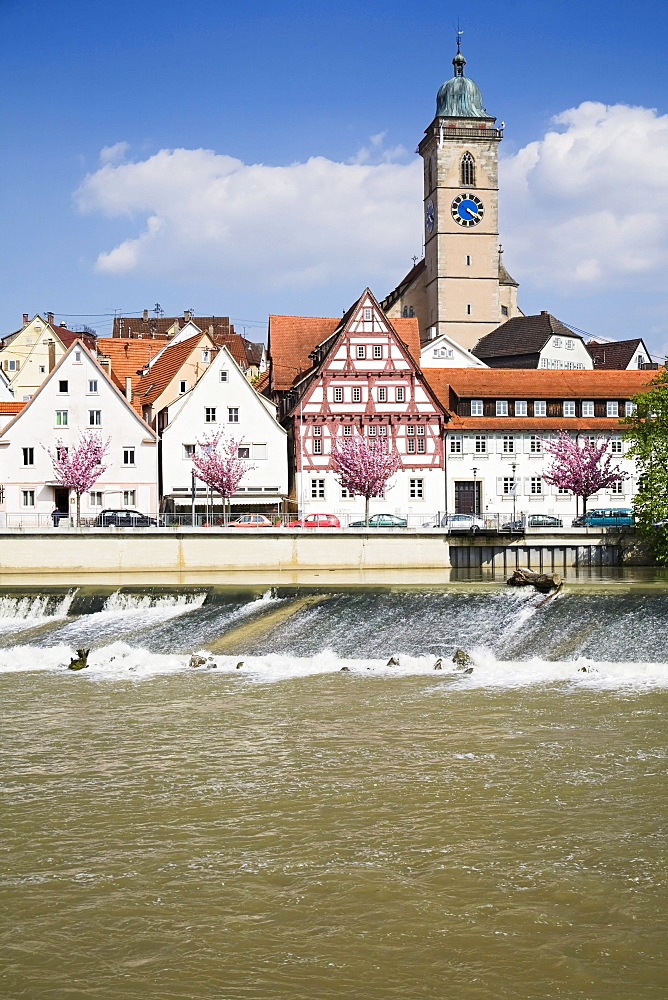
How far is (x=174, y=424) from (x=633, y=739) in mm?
46269

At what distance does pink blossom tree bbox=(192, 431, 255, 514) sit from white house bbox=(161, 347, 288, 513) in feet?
1.31

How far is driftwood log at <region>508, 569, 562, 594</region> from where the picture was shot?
3616 centimetres

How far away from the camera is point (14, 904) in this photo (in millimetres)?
12703

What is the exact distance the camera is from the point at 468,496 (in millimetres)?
67250

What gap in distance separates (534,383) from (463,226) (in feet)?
84.8

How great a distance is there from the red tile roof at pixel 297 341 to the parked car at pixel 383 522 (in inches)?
604

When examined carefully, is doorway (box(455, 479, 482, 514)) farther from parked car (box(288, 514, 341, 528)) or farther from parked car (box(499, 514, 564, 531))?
parked car (box(288, 514, 341, 528))

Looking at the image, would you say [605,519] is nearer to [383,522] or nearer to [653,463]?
[653,463]

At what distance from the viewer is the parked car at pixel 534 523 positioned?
53.7 meters

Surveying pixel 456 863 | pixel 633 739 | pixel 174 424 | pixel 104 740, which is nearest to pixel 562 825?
pixel 456 863

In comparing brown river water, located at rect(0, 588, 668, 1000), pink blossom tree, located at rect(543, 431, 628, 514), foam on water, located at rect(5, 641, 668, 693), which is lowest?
brown river water, located at rect(0, 588, 668, 1000)

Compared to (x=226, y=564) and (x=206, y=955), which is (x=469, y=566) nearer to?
(x=226, y=564)

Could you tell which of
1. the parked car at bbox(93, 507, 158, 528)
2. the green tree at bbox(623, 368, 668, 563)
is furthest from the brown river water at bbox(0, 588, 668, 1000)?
the parked car at bbox(93, 507, 158, 528)

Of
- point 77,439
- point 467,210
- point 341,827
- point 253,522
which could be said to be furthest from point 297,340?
point 341,827
